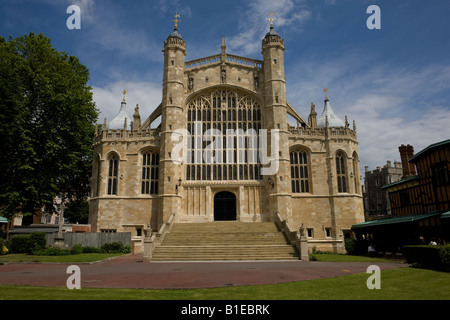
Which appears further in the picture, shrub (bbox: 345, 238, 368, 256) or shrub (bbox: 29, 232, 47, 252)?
shrub (bbox: 345, 238, 368, 256)

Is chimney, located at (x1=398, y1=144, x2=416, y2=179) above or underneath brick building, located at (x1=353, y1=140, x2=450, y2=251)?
above

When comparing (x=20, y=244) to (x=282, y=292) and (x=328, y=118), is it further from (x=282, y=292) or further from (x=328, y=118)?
(x=328, y=118)

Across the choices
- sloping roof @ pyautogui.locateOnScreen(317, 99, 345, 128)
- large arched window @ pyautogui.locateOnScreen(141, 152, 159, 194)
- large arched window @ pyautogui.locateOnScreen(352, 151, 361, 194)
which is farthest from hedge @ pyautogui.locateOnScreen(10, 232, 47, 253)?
sloping roof @ pyautogui.locateOnScreen(317, 99, 345, 128)

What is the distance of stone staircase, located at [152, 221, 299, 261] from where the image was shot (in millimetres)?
22703

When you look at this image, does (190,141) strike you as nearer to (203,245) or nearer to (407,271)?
(203,245)

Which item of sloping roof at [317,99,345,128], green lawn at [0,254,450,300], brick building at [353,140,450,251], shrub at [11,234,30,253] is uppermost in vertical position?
sloping roof at [317,99,345,128]

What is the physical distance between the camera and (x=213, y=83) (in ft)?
114

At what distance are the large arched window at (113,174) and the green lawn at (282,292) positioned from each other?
23.2 m

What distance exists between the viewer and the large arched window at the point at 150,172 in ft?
109

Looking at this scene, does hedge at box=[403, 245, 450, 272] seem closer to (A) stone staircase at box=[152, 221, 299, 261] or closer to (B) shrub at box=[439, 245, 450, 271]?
(B) shrub at box=[439, 245, 450, 271]

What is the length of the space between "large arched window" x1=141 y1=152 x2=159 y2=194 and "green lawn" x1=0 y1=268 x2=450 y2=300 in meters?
23.0

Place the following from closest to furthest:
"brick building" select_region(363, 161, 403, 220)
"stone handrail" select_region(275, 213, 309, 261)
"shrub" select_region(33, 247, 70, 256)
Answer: "stone handrail" select_region(275, 213, 309, 261)
"shrub" select_region(33, 247, 70, 256)
"brick building" select_region(363, 161, 403, 220)

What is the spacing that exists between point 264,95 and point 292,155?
6967 mm

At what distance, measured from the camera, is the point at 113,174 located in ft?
110
